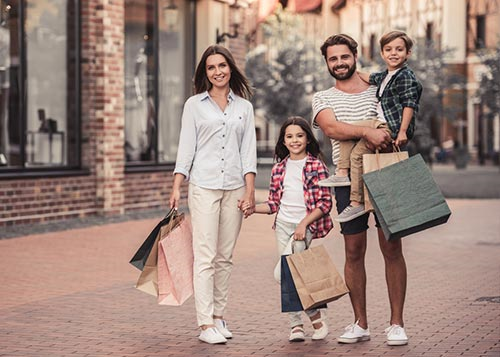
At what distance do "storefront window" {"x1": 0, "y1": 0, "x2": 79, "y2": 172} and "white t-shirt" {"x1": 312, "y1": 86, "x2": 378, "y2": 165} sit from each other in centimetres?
962

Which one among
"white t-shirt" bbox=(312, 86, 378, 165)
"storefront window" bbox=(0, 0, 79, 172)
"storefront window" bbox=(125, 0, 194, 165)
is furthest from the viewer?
"storefront window" bbox=(125, 0, 194, 165)

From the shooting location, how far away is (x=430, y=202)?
6863 mm

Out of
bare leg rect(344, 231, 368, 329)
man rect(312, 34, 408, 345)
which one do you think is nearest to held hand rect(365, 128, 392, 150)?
man rect(312, 34, 408, 345)

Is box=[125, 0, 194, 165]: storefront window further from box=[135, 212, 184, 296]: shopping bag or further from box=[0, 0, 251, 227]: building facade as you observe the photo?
box=[135, 212, 184, 296]: shopping bag

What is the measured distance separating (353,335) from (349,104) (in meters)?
1.44

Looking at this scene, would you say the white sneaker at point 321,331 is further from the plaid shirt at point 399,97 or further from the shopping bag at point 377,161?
the plaid shirt at point 399,97

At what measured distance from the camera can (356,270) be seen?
7383 mm

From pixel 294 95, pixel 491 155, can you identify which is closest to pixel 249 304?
pixel 294 95

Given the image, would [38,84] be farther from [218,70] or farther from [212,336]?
[212,336]

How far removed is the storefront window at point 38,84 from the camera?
16.4 meters

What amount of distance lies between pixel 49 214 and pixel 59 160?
40.9 inches

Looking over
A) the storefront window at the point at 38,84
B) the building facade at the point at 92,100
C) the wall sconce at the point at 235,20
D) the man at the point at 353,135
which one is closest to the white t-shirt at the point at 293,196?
the man at the point at 353,135

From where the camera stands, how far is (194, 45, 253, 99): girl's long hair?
24.5ft

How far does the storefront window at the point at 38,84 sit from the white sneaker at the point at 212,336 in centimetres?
921
